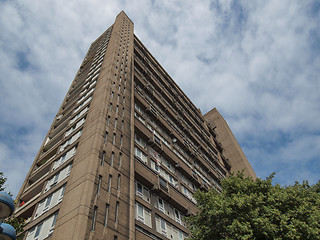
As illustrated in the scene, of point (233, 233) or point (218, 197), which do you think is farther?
point (218, 197)

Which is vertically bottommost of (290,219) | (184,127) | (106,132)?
(290,219)

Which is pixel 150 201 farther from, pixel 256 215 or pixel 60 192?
pixel 256 215

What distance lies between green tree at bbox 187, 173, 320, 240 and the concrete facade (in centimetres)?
542

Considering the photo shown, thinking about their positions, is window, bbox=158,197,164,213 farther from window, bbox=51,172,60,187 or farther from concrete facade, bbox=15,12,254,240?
window, bbox=51,172,60,187

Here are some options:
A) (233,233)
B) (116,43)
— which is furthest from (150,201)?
(116,43)

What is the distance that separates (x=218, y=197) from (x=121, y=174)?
300 inches

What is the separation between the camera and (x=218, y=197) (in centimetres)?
1814

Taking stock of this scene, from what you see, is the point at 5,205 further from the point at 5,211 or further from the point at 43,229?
the point at 43,229

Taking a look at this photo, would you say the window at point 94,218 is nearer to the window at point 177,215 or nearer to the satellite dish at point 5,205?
the satellite dish at point 5,205

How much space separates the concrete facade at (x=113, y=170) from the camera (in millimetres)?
16797

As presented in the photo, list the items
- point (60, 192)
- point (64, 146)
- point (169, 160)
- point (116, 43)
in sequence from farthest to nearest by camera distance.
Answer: point (116, 43) → point (169, 160) → point (64, 146) → point (60, 192)

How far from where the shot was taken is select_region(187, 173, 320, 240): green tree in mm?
14992

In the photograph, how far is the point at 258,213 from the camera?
52.4 feet

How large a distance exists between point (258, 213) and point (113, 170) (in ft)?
34.9
